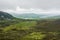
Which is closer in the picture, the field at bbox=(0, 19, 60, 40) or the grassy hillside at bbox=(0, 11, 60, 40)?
the field at bbox=(0, 19, 60, 40)

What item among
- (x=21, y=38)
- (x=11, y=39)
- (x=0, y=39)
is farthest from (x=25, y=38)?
(x=0, y=39)

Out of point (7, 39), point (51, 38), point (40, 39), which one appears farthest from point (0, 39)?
point (51, 38)

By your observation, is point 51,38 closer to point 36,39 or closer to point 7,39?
point 36,39

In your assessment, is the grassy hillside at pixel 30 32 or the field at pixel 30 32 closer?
the field at pixel 30 32

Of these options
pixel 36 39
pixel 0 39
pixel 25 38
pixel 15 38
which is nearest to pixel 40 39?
pixel 36 39

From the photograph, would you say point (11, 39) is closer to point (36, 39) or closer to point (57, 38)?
point (36, 39)

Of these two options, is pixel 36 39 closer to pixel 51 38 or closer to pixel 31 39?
pixel 31 39

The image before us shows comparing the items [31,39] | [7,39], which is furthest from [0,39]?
[31,39]
